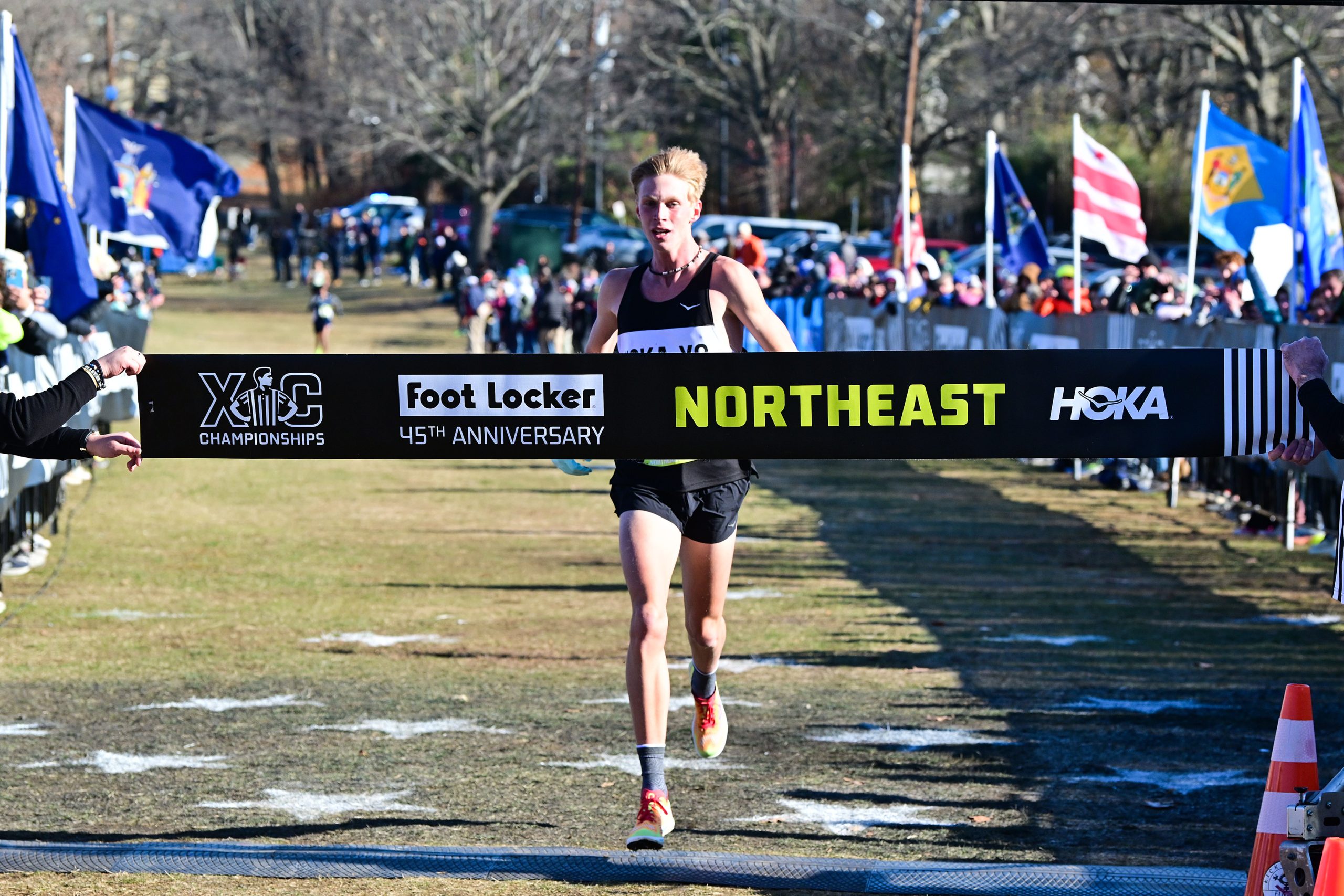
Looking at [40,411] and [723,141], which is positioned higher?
[723,141]

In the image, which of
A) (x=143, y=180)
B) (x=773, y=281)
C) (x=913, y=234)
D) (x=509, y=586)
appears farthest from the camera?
(x=773, y=281)

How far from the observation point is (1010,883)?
550 cm

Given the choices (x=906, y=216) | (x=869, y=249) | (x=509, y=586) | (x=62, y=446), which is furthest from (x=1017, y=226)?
(x=869, y=249)

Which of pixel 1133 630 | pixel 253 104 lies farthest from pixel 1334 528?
pixel 253 104

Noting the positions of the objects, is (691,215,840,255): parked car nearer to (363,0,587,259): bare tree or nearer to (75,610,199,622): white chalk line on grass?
(363,0,587,259): bare tree

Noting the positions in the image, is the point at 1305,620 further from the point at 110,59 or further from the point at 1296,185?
the point at 110,59

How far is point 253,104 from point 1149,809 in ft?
213

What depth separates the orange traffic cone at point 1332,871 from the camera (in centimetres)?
425

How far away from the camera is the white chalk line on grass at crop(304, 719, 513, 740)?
790cm

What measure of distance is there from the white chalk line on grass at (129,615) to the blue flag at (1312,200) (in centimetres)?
882

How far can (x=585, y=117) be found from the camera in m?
53.8

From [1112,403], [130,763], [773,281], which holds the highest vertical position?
[773,281]

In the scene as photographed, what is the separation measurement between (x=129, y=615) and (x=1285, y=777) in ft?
24.4

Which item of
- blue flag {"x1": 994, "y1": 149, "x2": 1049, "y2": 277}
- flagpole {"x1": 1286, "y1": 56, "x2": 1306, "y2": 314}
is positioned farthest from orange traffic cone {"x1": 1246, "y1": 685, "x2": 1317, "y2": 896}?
blue flag {"x1": 994, "y1": 149, "x2": 1049, "y2": 277}
